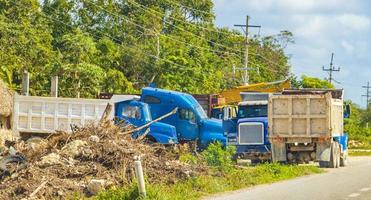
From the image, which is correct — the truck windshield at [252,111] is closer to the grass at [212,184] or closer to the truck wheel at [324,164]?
the truck wheel at [324,164]

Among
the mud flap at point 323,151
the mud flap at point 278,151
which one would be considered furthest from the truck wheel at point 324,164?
the mud flap at point 278,151

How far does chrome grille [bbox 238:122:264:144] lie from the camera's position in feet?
97.3

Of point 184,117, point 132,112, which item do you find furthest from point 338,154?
point 132,112

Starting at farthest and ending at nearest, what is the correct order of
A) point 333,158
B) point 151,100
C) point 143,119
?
point 151,100 < point 143,119 < point 333,158

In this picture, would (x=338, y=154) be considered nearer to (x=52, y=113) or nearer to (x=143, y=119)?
(x=143, y=119)

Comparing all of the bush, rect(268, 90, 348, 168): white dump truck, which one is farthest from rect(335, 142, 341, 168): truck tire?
the bush

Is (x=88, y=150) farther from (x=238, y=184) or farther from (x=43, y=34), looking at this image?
(x=43, y=34)

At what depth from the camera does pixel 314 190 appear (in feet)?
63.3

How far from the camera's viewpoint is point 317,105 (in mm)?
27781

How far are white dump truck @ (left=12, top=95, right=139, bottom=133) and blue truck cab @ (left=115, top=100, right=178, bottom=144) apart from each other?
0.45m

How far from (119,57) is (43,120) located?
30.5 m

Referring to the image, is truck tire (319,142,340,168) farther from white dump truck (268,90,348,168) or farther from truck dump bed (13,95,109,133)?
truck dump bed (13,95,109,133)

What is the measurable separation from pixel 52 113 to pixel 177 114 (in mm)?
5618

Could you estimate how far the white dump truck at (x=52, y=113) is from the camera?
110 feet
